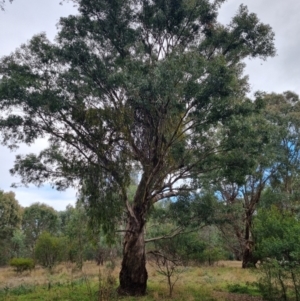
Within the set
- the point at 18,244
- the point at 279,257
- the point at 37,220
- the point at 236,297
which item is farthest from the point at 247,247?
the point at 18,244

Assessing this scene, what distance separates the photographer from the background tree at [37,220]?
4131 cm

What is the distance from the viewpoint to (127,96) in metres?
10.3

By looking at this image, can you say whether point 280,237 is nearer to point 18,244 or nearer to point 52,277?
point 52,277

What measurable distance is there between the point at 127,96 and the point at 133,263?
6.16 meters

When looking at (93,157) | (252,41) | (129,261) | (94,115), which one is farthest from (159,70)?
(129,261)

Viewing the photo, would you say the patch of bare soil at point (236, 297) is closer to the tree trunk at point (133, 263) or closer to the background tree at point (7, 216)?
the tree trunk at point (133, 263)

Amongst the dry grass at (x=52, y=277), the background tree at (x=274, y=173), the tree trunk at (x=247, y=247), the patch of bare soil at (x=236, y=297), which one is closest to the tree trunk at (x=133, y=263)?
the patch of bare soil at (x=236, y=297)

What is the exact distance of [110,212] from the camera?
9883mm

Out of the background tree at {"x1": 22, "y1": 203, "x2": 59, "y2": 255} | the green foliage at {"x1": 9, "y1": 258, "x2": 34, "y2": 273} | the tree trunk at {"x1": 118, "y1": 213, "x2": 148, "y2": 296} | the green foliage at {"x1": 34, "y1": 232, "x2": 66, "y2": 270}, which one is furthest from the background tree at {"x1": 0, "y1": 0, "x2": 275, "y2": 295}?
the background tree at {"x1": 22, "y1": 203, "x2": 59, "y2": 255}

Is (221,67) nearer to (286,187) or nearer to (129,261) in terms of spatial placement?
(129,261)

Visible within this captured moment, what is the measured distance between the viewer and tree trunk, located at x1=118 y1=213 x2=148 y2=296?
11.8 metres

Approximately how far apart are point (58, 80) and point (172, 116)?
13.4 feet

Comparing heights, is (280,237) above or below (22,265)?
above

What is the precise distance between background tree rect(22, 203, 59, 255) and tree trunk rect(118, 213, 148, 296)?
31.9 meters
